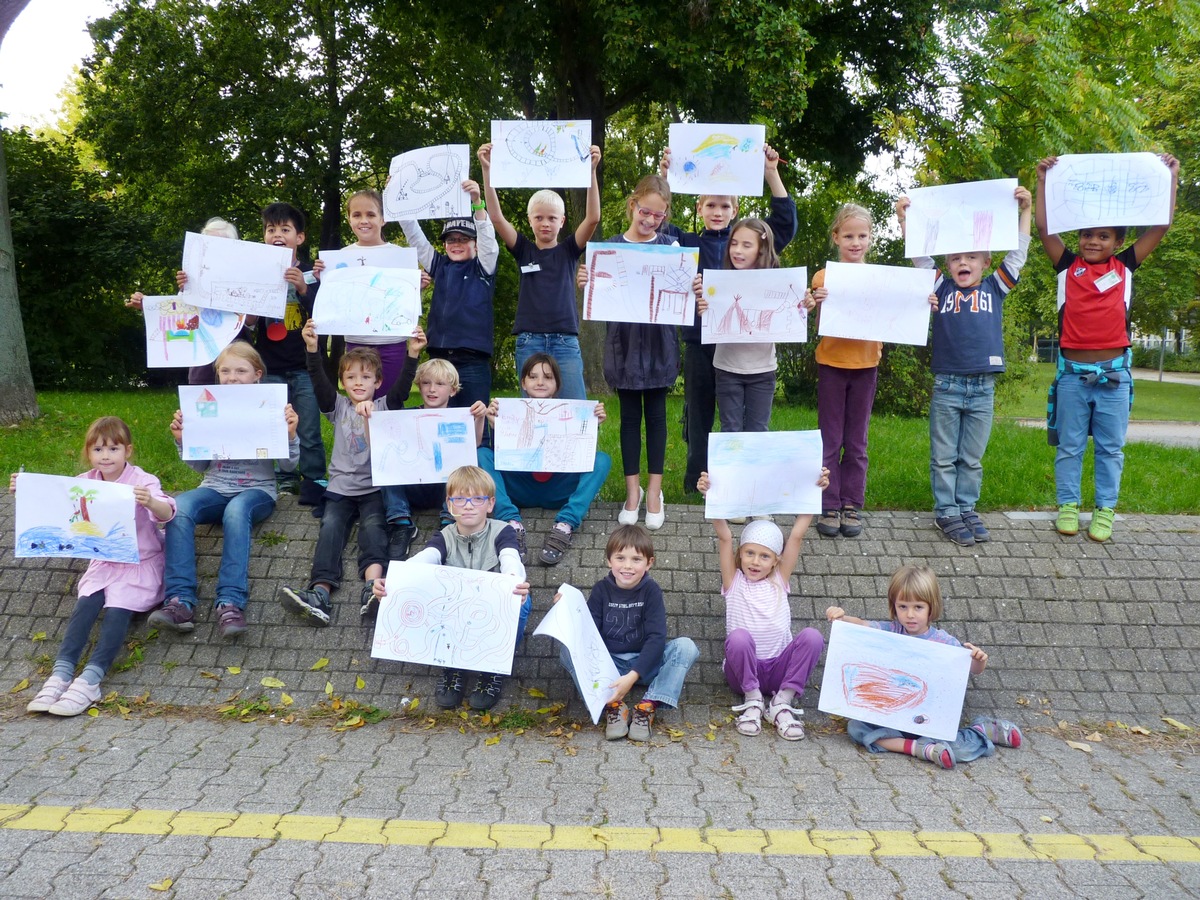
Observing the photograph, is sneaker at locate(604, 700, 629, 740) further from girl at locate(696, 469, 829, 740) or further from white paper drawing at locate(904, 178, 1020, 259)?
white paper drawing at locate(904, 178, 1020, 259)

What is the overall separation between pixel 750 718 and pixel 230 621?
2845 mm

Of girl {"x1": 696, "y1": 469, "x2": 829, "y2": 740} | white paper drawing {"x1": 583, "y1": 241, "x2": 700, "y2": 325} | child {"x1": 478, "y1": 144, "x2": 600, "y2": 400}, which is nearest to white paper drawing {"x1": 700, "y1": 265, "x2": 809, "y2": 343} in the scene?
white paper drawing {"x1": 583, "y1": 241, "x2": 700, "y2": 325}

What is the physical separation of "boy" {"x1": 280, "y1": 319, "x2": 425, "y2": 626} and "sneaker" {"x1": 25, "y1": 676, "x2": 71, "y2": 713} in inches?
48.7

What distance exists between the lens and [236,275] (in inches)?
243

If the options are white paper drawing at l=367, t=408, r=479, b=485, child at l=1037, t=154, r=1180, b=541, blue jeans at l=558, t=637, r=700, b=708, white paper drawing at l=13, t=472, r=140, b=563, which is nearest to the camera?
blue jeans at l=558, t=637, r=700, b=708

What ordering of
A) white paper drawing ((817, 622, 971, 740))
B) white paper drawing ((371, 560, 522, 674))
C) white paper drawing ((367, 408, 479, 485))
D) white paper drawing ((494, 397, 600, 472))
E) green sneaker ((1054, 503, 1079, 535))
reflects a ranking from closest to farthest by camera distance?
white paper drawing ((817, 622, 971, 740))
white paper drawing ((371, 560, 522, 674))
white paper drawing ((367, 408, 479, 485))
white paper drawing ((494, 397, 600, 472))
green sneaker ((1054, 503, 1079, 535))

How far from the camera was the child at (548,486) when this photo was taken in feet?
18.5

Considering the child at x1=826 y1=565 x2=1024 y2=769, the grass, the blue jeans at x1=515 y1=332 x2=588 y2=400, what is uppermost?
the blue jeans at x1=515 y1=332 x2=588 y2=400

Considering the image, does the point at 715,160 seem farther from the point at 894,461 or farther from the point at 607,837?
the point at 607,837

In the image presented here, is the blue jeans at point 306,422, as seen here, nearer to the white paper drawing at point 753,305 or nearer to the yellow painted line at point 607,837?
the white paper drawing at point 753,305

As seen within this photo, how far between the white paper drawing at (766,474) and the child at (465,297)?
175 centimetres

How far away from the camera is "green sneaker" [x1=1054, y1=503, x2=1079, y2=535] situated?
236 inches

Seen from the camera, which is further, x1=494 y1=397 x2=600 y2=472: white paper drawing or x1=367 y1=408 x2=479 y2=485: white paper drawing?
x1=494 y1=397 x2=600 y2=472: white paper drawing

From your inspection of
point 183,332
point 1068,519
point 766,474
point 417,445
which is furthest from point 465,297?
point 1068,519
